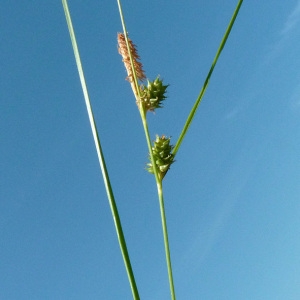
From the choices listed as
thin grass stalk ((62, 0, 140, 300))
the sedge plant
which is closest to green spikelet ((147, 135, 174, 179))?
the sedge plant

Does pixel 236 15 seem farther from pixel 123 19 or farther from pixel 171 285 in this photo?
pixel 171 285

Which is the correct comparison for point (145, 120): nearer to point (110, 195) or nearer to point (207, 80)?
point (207, 80)

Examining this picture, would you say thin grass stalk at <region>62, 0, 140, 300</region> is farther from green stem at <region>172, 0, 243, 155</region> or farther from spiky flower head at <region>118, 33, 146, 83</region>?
spiky flower head at <region>118, 33, 146, 83</region>

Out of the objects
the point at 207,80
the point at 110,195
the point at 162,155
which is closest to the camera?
the point at 110,195

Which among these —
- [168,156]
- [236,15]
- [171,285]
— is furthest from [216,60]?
[171,285]

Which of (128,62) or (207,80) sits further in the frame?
(128,62)

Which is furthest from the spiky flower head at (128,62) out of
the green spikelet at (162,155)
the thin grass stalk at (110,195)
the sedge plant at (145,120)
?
the thin grass stalk at (110,195)

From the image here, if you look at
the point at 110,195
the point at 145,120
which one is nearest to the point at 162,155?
the point at 145,120
